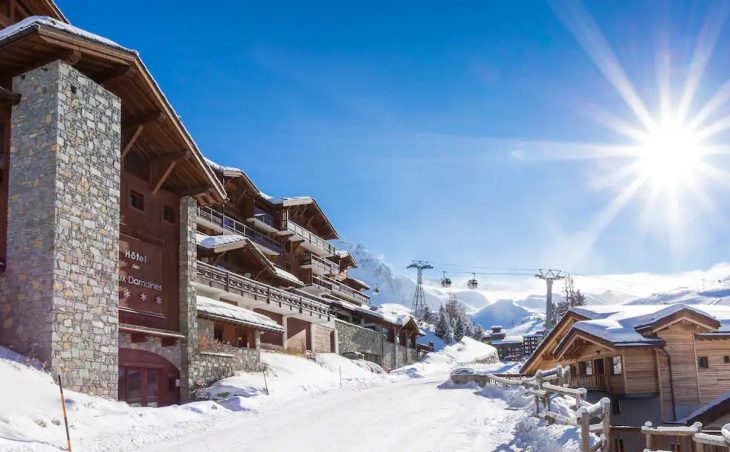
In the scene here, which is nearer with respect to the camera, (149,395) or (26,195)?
(26,195)

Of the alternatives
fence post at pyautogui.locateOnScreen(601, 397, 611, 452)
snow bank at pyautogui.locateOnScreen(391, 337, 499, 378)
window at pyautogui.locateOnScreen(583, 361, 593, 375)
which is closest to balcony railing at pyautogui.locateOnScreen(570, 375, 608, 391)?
window at pyautogui.locateOnScreen(583, 361, 593, 375)

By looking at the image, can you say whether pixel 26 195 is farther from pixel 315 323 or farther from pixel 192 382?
pixel 315 323

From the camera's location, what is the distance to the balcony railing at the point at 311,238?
183 feet

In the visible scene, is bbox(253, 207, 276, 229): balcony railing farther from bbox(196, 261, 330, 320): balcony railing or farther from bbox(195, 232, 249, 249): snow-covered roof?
bbox(195, 232, 249, 249): snow-covered roof

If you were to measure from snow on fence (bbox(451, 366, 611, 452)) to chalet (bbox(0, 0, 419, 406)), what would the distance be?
11.5 meters

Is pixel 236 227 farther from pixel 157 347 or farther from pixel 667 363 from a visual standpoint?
pixel 667 363

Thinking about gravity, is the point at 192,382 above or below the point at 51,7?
below

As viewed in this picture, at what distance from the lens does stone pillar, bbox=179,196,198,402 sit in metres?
22.6

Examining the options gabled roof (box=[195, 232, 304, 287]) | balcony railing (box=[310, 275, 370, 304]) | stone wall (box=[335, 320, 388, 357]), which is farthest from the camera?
balcony railing (box=[310, 275, 370, 304])

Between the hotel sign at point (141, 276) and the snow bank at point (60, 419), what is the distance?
14.4ft

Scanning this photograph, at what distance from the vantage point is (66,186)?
16906 millimetres

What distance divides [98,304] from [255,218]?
111ft

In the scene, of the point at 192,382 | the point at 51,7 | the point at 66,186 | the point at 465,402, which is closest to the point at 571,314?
the point at 465,402

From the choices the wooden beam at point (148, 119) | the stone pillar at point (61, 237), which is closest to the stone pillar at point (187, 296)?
the wooden beam at point (148, 119)
